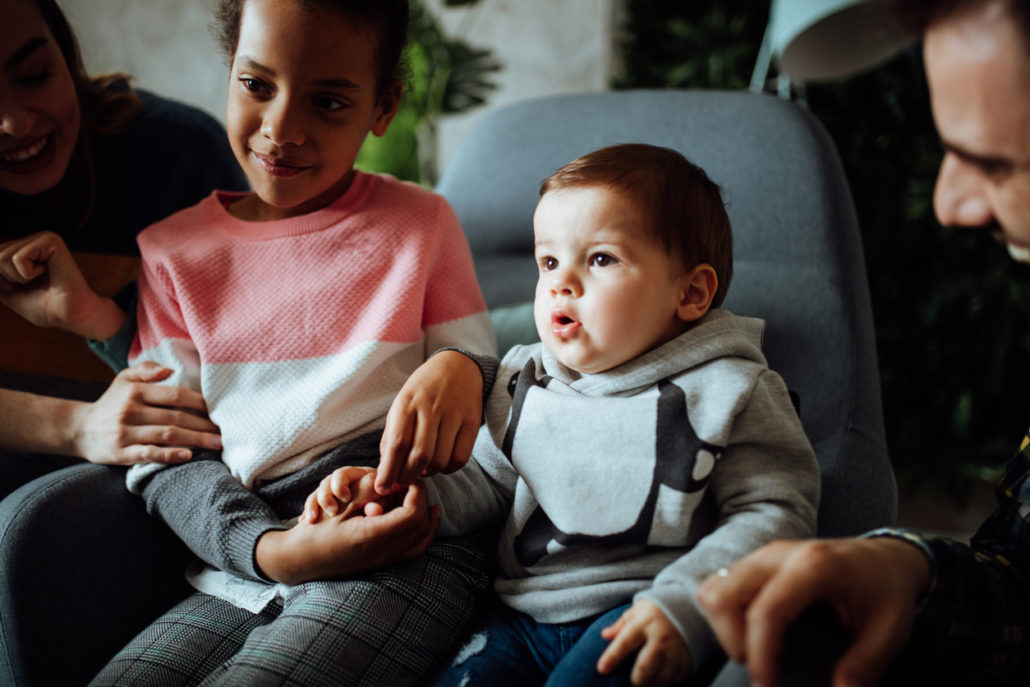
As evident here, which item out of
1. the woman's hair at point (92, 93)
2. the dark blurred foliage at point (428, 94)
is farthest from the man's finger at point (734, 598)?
the dark blurred foliage at point (428, 94)

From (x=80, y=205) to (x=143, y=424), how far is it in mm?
340

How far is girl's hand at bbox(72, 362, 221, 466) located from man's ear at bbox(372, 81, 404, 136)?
1.27ft

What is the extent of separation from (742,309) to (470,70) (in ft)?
4.88

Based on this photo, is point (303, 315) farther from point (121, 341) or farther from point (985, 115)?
point (985, 115)

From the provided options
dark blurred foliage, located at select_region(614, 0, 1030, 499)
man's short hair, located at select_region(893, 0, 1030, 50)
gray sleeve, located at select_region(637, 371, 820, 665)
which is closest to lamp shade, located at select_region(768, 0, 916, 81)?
man's short hair, located at select_region(893, 0, 1030, 50)

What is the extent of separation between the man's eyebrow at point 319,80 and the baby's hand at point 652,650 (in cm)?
58

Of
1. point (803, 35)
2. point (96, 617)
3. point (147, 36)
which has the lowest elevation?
point (96, 617)

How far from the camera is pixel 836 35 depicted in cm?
50

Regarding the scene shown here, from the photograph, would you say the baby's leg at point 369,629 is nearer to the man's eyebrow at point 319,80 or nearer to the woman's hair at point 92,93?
the man's eyebrow at point 319,80

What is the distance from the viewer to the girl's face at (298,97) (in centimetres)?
76

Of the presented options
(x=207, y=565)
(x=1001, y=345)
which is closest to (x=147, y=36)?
(x=207, y=565)

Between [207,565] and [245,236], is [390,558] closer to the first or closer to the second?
[207,565]

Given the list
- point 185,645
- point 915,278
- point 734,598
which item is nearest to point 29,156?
point 185,645

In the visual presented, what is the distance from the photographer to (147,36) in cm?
224
